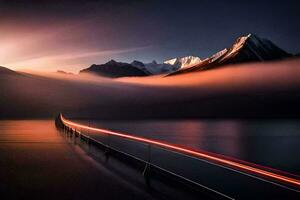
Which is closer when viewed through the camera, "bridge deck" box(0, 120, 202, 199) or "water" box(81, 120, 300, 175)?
"bridge deck" box(0, 120, 202, 199)

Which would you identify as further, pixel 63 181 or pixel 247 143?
pixel 247 143

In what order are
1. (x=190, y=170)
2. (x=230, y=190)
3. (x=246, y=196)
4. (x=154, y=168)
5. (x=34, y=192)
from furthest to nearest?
(x=190, y=170) → (x=230, y=190) → (x=246, y=196) → (x=154, y=168) → (x=34, y=192)

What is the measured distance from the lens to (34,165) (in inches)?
699

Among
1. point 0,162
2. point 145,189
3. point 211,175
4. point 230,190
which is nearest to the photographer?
point 145,189

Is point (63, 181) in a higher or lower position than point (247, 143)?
higher

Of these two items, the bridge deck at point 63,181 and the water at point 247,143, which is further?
the water at point 247,143

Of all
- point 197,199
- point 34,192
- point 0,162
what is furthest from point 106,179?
point 0,162

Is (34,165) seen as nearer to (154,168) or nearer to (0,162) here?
(0,162)

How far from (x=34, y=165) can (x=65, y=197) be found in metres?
7.67

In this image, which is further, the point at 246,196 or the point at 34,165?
the point at 34,165

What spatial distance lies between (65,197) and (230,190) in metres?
8.52

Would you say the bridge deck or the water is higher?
the bridge deck

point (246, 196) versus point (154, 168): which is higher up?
point (154, 168)

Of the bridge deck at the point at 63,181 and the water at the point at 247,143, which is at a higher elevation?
the bridge deck at the point at 63,181
